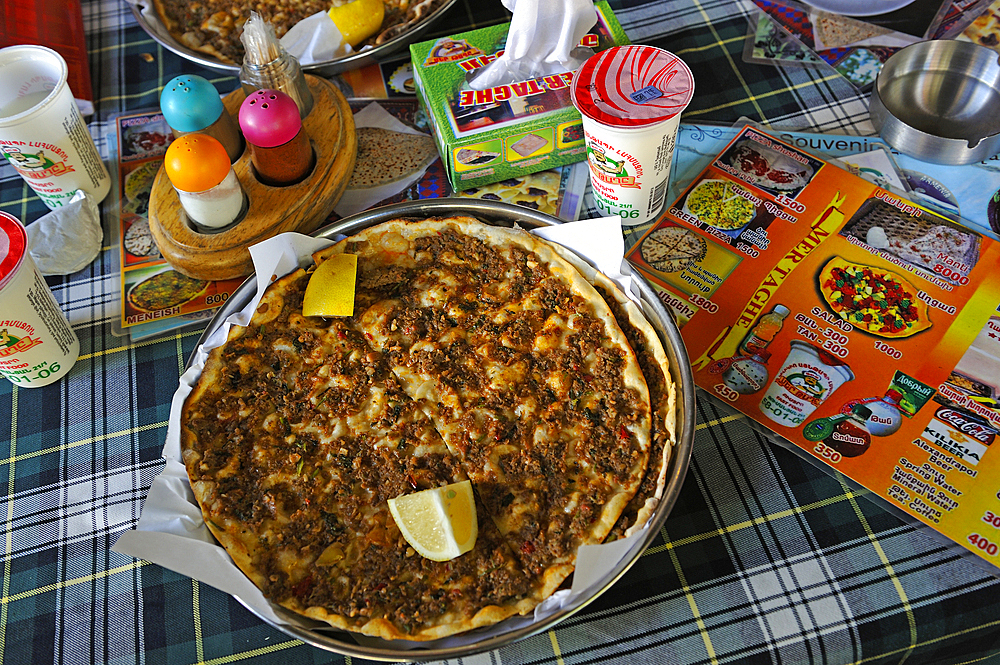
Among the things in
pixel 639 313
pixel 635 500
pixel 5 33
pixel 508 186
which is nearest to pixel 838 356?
pixel 639 313

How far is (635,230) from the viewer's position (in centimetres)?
190

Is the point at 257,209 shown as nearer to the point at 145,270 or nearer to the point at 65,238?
the point at 145,270

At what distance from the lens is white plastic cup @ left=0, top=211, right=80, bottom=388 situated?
4.97 feet

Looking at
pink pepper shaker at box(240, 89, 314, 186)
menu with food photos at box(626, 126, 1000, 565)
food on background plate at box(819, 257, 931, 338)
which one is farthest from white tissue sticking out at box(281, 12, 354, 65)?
food on background plate at box(819, 257, 931, 338)

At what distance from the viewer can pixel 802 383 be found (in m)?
1.62

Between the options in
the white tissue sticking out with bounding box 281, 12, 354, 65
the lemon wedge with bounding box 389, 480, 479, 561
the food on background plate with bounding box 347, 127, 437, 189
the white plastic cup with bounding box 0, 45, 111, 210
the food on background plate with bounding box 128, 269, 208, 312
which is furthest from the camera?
the white tissue sticking out with bounding box 281, 12, 354, 65

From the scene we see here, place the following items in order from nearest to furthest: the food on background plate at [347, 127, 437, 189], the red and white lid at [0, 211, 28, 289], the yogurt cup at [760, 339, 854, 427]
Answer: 1. the red and white lid at [0, 211, 28, 289]
2. the yogurt cup at [760, 339, 854, 427]
3. the food on background plate at [347, 127, 437, 189]

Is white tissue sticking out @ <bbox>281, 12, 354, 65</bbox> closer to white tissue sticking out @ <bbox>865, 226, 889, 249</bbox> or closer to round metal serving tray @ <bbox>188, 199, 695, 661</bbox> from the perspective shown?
round metal serving tray @ <bbox>188, 199, 695, 661</bbox>

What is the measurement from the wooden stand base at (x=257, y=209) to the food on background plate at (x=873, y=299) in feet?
4.37

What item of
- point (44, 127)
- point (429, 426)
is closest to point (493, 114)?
point (429, 426)

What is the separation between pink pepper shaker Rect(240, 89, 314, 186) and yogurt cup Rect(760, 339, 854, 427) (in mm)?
1322

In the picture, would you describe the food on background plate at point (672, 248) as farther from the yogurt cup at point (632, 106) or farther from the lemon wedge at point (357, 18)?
the lemon wedge at point (357, 18)

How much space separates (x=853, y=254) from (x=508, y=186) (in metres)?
0.94

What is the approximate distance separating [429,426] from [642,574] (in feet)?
1.83
